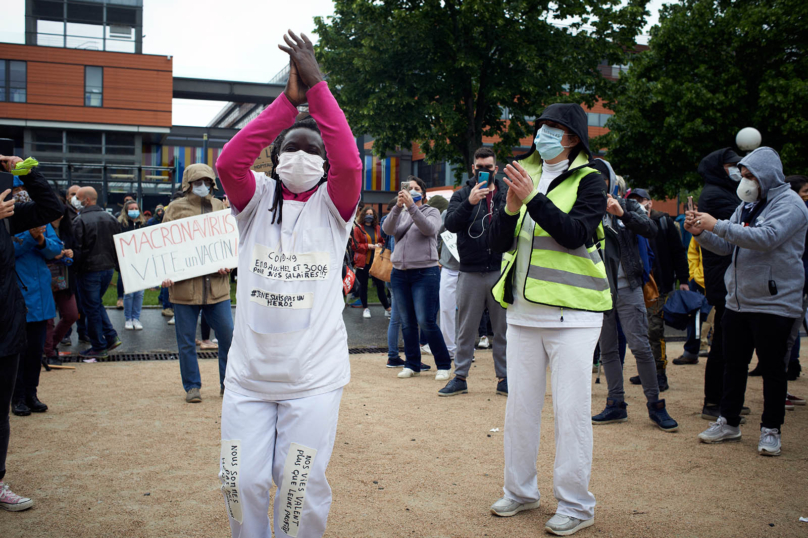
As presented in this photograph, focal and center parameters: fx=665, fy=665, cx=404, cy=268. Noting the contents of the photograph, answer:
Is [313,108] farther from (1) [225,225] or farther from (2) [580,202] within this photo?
(1) [225,225]

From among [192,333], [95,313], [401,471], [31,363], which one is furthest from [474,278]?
[95,313]

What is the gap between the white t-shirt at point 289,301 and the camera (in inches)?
107

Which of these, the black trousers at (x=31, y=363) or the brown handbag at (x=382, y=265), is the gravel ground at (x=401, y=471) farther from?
A: the brown handbag at (x=382, y=265)

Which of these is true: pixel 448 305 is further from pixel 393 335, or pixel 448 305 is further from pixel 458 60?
pixel 458 60

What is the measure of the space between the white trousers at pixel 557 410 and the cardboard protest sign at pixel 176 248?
3976 millimetres

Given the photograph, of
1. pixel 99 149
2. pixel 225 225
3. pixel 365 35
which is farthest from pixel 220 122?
pixel 225 225

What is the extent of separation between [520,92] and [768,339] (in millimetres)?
18910

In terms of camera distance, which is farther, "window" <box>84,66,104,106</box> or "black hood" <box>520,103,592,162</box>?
"window" <box>84,66,104,106</box>

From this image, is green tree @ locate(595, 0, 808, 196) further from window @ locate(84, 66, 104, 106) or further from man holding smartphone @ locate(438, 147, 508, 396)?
window @ locate(84, 66, 104, 106)

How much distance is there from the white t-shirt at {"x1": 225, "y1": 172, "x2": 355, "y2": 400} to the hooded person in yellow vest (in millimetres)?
1243

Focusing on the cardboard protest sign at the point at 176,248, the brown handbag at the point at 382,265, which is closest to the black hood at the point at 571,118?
the cardboard protest sign at the point at 176,248

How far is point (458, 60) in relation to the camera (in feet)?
70.5

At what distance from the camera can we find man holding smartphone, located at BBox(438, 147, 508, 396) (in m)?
6.83

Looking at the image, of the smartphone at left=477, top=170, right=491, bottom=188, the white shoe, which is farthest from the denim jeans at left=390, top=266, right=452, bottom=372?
the smartphone at left=477, top=170, right=491, bottom=188
